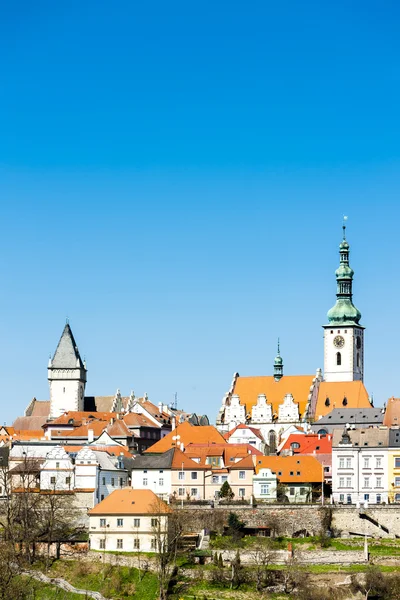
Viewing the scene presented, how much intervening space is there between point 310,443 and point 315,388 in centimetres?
2382

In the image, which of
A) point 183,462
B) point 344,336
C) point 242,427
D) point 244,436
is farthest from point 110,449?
point 344,336

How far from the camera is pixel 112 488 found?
9438 centimetres

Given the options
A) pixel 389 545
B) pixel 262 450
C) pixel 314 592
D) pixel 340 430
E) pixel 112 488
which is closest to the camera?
pixel 314 592

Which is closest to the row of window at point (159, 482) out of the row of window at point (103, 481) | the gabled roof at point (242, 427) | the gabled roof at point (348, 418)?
the row of window at point (103, 481)

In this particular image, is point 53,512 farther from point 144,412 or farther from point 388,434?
point 144,412

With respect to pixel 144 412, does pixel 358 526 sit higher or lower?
lower

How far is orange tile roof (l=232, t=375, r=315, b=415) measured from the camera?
428 feet

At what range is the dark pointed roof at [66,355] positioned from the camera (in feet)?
459

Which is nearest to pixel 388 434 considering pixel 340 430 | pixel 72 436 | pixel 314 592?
pixel 340 430

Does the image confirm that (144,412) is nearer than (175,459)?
No

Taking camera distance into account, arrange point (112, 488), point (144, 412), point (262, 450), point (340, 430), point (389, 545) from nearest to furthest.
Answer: point (389, 545) < point (112, 488) < point (340, 430) < point (262, 450) < point (144, 412)

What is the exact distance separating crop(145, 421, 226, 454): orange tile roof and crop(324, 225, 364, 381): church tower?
2709 cm

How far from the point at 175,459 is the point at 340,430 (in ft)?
44.8

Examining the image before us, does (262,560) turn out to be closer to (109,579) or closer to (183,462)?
(109,579)
